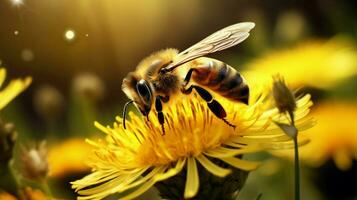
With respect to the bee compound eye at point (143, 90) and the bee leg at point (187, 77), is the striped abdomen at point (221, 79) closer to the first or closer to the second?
the bee leg at point (187, 77)

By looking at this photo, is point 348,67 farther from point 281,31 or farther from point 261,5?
point 261,5

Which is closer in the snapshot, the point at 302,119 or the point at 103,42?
the point at 302,119

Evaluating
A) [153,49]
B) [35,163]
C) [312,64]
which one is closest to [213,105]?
[35,163]

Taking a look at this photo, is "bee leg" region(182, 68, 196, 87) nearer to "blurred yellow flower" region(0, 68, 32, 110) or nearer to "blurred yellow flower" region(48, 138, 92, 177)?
"blurred yellow flower" region(0, 68, 32, 110)

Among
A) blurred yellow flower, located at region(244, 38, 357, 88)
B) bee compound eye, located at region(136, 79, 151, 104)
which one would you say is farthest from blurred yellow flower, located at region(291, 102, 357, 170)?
bee compound eye, located at region(136, 79, 151, 104)

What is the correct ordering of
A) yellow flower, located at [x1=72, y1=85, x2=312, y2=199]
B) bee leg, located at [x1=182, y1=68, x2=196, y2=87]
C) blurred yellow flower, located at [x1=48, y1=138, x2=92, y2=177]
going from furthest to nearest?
blurred yellow flower, located at [x1=48, y1=138, x2=92, y2=177] → bee leg, located at [x1=182, y1=68, x2=196, y2=87] → yellow flower, located at [x1=72, y1=85, x2=312, y2=199]

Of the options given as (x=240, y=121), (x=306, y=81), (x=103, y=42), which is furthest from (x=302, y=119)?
(x=103, y=42)

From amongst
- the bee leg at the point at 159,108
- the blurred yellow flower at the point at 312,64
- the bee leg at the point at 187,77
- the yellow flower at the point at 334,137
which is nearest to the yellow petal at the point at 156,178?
the bee leg at the point at 159,108
